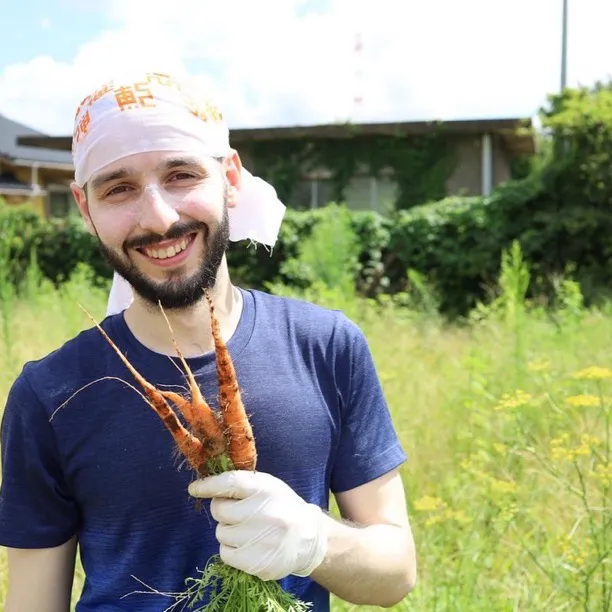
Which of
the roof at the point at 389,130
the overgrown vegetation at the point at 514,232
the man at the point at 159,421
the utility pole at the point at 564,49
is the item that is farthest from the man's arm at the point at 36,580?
the utility pole at the point at 564,49

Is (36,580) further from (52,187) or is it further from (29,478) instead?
(52,187)

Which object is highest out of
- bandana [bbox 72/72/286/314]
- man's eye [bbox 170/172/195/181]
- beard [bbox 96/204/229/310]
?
bandana [bbox 72/72/286/314]

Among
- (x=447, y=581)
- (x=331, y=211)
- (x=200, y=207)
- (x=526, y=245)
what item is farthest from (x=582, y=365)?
(x=331, y=211)

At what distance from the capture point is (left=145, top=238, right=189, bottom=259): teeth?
4.91ft

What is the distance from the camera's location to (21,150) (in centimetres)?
2761

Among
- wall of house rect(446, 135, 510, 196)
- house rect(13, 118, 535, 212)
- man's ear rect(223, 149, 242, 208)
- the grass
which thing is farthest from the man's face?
wall of house rect(446, 135, 510, 196)

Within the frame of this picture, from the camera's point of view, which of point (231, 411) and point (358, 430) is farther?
point (358, 430)

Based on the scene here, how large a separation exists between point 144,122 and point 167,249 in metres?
0.27

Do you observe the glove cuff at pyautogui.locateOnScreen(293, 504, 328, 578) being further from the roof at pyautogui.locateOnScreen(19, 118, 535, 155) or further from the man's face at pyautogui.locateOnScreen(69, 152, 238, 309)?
the roof at pyautogui.locateOnScreen(19, 118, 535, 155)

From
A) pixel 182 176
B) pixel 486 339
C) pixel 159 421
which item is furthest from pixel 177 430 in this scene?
pixel 486 339

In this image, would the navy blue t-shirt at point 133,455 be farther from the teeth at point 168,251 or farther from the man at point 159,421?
the teeth at point 168,251

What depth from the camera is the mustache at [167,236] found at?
58.6 inches

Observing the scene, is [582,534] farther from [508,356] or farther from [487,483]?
[508,356]

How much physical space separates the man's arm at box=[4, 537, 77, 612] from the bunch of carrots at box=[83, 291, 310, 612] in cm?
31
